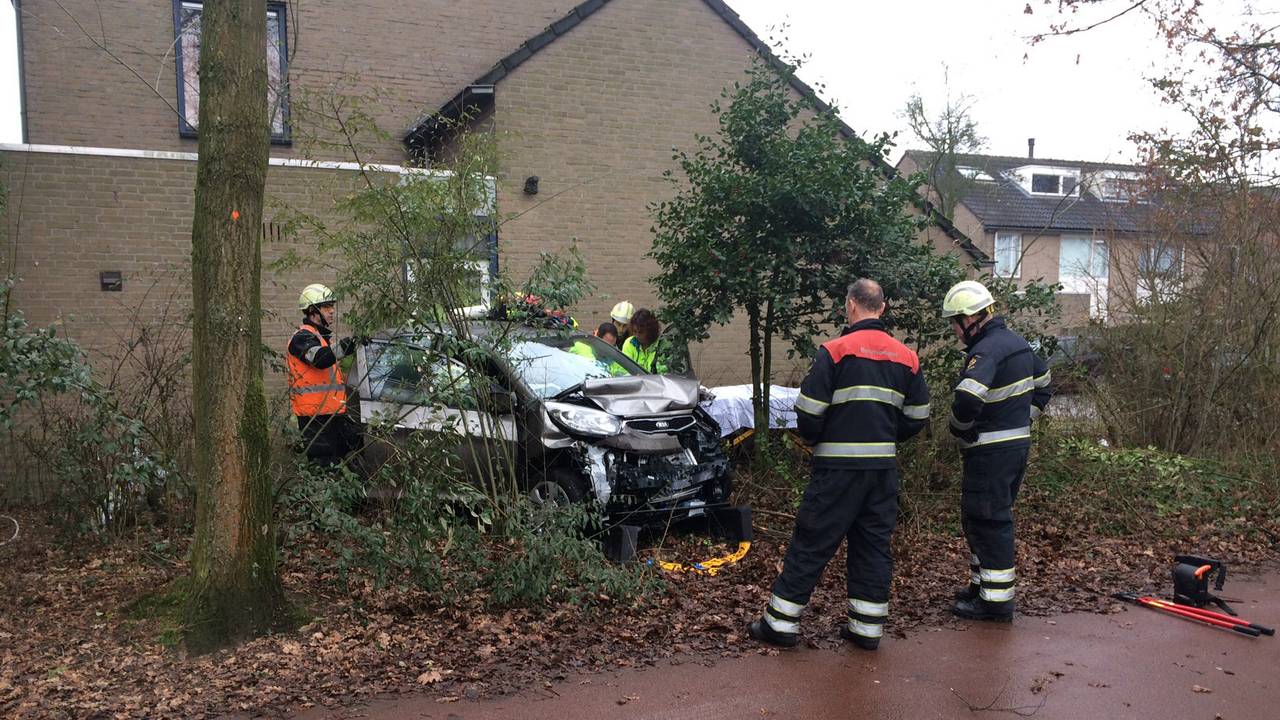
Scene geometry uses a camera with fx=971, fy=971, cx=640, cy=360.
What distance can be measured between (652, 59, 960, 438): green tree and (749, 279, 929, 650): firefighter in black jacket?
263 cm

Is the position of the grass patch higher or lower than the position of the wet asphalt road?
higher

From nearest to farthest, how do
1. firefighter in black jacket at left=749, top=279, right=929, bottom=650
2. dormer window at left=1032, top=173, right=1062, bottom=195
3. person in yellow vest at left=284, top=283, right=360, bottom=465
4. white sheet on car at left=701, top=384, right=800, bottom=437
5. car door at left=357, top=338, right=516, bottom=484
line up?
firefighter in black jacket at left=749, top=279, right=929, bottom=650, car door at left=357, top=338, right=516, bottom=484, person in yellow vest at left=284, top=283, right=360, bottom=465, white sheet on car at left=701, top=384, right=800, bottom=437, dormer window at left=1032, top=173, right=1062, bottom=195

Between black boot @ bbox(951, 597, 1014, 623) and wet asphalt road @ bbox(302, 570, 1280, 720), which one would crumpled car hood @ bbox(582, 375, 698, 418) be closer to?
wet asphalt road @ bbox(302, 570, 1280, 720)

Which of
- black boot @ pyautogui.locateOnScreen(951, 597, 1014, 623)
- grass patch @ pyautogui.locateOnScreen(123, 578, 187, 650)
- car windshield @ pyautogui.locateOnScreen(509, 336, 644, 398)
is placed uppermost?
car windshield @ pyautogui.locateOnScreen(509, 336, 644, 398)

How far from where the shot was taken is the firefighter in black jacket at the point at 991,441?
5816 millimetres

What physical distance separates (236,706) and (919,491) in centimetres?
530

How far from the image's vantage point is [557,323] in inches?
265

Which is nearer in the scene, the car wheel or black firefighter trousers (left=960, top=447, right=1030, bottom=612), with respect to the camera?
black firefighter trousers (left=960, top=447, right=1030, bottom=612)

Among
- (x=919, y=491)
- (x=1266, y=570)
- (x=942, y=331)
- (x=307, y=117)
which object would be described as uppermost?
(x=307, y=117)

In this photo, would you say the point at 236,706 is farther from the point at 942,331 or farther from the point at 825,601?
the point at 942,331

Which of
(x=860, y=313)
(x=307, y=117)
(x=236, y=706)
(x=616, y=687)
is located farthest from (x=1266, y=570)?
(x=307, y=117)

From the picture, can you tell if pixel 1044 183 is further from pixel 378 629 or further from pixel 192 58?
pixel 378 629

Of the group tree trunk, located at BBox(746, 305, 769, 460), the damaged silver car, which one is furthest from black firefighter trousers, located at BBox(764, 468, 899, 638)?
tree trunk, located at BBox(746, 305, 769, 460)

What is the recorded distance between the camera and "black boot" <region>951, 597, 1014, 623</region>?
5.84 metres
